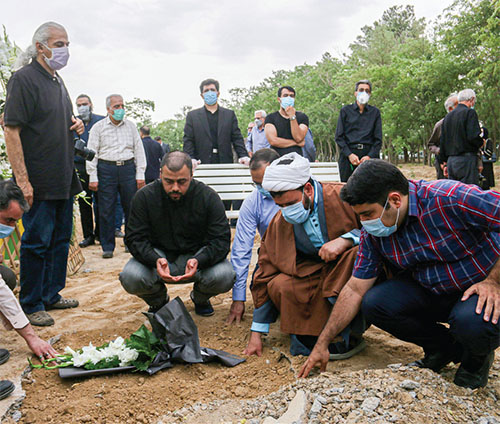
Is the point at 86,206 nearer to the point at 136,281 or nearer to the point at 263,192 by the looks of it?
the point at 136,281

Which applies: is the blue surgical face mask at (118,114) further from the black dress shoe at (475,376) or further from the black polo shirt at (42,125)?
the black dress shoe at (475,376)

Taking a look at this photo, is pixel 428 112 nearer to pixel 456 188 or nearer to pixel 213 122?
pixel 213 122

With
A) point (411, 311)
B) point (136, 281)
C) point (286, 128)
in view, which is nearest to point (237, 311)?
point (136, 281)

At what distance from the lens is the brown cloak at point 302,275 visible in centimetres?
265

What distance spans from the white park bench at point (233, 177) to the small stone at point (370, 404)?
13.3ft

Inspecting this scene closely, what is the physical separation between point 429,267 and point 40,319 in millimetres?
2617

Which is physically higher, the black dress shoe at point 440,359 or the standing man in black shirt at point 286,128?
the standing man in black shirt at point 286,128

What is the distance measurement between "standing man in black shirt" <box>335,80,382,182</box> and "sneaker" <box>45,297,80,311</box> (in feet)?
11.2

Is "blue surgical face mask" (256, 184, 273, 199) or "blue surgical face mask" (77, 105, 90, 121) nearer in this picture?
"blue surgical face mask" (256, 184, 273, 199)

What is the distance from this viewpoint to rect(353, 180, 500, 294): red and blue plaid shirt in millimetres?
2047

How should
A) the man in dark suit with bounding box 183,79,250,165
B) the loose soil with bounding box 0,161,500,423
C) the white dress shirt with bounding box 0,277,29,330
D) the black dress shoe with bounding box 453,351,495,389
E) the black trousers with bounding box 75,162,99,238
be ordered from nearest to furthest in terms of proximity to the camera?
1. the black dress shoe with bounding box 453,351,495,389
2. the loose soil with bounding box 0,161,500,423
3. the white dress shirt with bounding box 0,277,29,330
4. the man in dark suit with bounding box 183,79,250,165
5. the black trousers with bounding box 75,162,99,238

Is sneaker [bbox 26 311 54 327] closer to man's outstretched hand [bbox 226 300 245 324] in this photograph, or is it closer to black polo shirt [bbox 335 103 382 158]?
man's outstretched hand [bbox 226 300 245 324]

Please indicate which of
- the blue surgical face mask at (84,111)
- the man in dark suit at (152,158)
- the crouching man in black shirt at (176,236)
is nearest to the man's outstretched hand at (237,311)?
the crouching man in black shirt at (176,236)

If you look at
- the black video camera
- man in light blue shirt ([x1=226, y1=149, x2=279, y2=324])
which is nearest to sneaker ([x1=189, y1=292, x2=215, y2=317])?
man in light blue shirt ([x1=226, y1=149, x2=279, y2=324])
